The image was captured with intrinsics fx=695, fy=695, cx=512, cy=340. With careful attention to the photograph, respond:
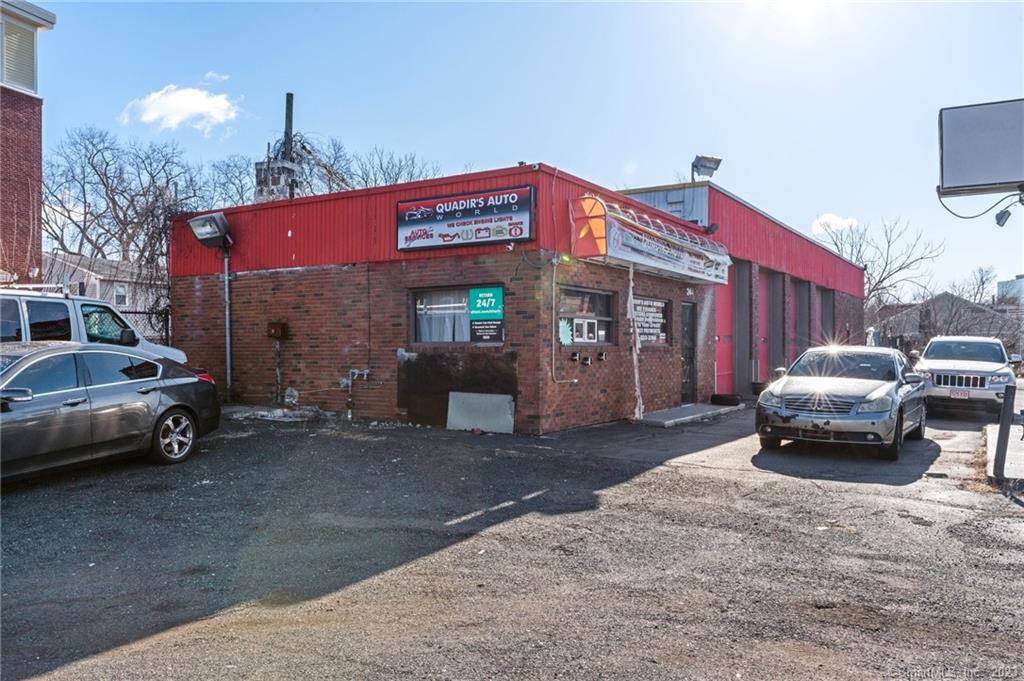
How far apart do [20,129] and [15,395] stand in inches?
673

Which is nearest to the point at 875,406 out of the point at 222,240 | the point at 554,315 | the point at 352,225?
the point at 554,315

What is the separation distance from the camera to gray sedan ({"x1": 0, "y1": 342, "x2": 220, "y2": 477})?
6727 millimetres

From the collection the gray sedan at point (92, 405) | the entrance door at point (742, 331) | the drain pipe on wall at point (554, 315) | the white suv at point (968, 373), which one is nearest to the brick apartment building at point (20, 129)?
the gray sedan at point (92, 405)

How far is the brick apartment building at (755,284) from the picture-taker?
1873cm

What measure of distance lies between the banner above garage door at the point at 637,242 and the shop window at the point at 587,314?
786 millimetres

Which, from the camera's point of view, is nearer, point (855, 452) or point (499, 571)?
point (499, 571)

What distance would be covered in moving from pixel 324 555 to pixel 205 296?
11591mm

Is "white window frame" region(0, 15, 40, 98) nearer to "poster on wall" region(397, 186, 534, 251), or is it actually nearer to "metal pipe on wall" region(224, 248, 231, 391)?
"metal pipe on wall" region(224, 248, 231, 391)

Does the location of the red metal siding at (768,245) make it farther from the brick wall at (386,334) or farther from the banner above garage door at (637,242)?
the brick wall at (386,334)

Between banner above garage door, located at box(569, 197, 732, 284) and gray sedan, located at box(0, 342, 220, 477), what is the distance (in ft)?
20.8

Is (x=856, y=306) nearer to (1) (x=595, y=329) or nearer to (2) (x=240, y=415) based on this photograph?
(1) (x=595, y=329)

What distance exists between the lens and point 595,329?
12891mm

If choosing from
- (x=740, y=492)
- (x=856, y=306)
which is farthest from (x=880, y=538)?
(x=856, y=306)

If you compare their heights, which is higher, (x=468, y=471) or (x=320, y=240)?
(x=320, y=240)
